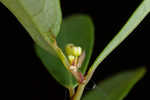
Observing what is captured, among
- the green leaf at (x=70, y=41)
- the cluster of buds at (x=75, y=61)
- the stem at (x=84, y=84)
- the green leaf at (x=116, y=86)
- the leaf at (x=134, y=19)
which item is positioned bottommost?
the green leaf at (x=116, y=86)

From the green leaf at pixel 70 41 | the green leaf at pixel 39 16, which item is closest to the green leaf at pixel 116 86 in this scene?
the green leaf at pixel 70 41

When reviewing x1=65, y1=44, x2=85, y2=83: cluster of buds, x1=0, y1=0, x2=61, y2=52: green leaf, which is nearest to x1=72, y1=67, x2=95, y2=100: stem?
x1=65, y1=44, x2=85, y2=83: cluster of buds

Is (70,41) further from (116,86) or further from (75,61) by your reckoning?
(75,61)

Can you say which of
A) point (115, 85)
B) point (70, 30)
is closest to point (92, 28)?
point (70, 30)

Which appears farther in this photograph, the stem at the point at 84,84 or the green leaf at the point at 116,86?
the green leaf at the point at 116,86

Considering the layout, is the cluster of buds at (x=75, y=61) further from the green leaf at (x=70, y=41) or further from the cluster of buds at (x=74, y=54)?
the green leaf at (x=70, y=41)

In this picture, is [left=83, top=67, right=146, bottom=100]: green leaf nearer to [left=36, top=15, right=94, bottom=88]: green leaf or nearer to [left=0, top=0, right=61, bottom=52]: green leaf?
[left=36, top=15, right=94, bottom=88]: green leaf

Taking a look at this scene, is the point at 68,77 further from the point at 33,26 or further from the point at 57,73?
the point at 33,26

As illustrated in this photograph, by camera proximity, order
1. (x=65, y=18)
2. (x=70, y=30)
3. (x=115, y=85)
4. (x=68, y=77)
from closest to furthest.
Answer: (x=68, y=77) → (x=115, y=85) → (x=70, y=30) → (x=65, y=18)
